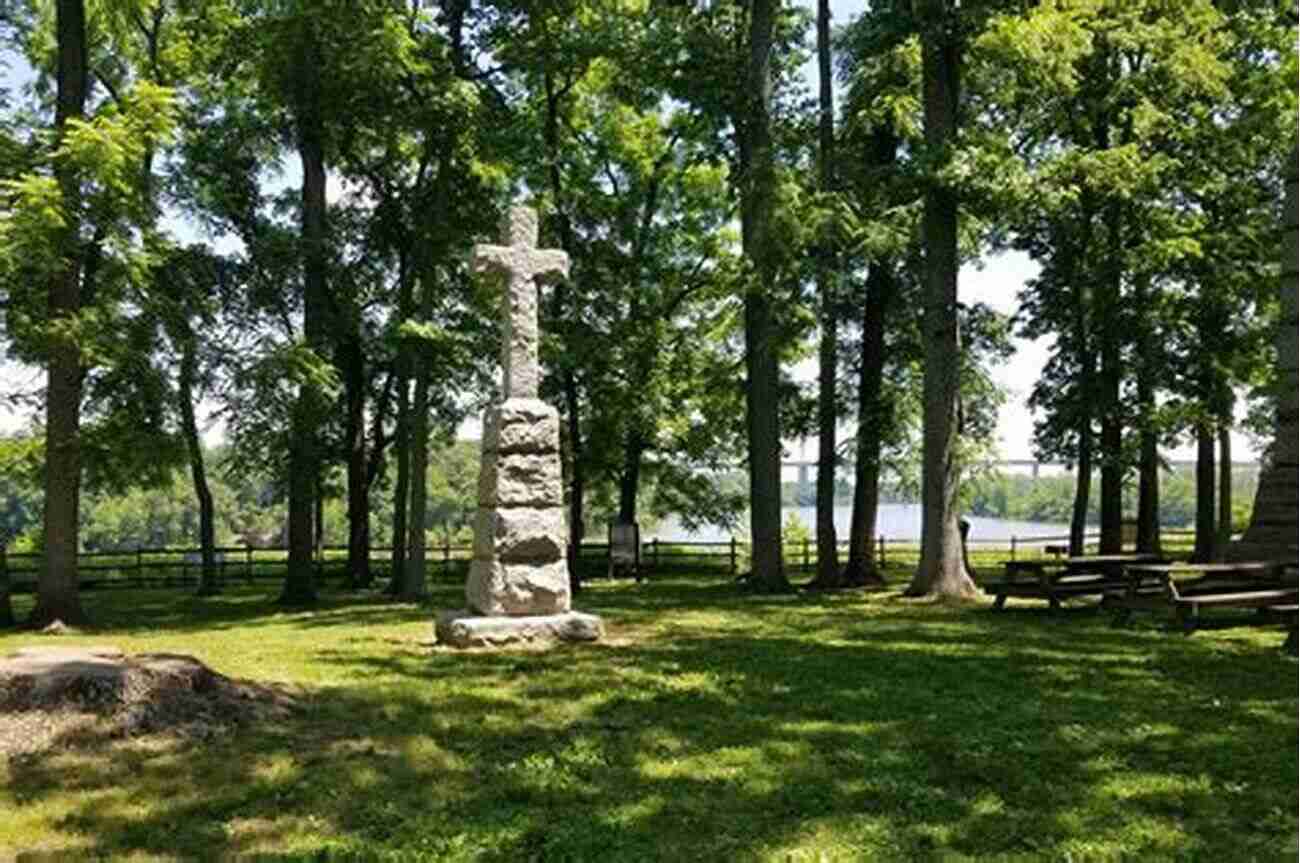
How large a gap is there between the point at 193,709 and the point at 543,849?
3006 mm

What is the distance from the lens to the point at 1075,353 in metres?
23.2

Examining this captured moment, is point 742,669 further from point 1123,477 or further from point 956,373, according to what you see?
point 1123,477

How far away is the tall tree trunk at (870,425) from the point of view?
2070 cm

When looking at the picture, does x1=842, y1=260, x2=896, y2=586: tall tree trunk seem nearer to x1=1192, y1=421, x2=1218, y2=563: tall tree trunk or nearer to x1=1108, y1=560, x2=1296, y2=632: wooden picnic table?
x1=1192, y1=421, x2=1218, y2=563: tall tree trunk

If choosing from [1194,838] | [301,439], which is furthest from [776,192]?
[1194,838]

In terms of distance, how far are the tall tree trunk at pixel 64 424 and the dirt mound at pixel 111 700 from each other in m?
8.74

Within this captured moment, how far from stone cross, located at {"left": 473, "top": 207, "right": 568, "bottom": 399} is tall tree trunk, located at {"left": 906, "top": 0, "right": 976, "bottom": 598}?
642 centimetres

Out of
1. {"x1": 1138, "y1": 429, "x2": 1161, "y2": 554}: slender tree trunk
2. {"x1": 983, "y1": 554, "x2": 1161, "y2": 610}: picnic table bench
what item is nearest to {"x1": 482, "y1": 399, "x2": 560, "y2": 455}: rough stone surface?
{"x1": 983, "y1": 554, "x2": 1161, "y2": 610}: picnic table bench

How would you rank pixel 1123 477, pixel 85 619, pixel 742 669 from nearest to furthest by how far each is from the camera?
pixel 742 669, pixel 85 619, pixel 1123 477

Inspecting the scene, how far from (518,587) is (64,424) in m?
8.07

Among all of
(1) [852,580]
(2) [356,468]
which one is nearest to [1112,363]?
(1) [852,580]

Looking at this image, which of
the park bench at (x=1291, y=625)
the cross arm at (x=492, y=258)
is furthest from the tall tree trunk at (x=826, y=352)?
the park bench at (x=1291, y=625)

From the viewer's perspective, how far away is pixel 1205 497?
22.7 meters

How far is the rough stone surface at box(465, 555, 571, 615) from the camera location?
10.9 meters
